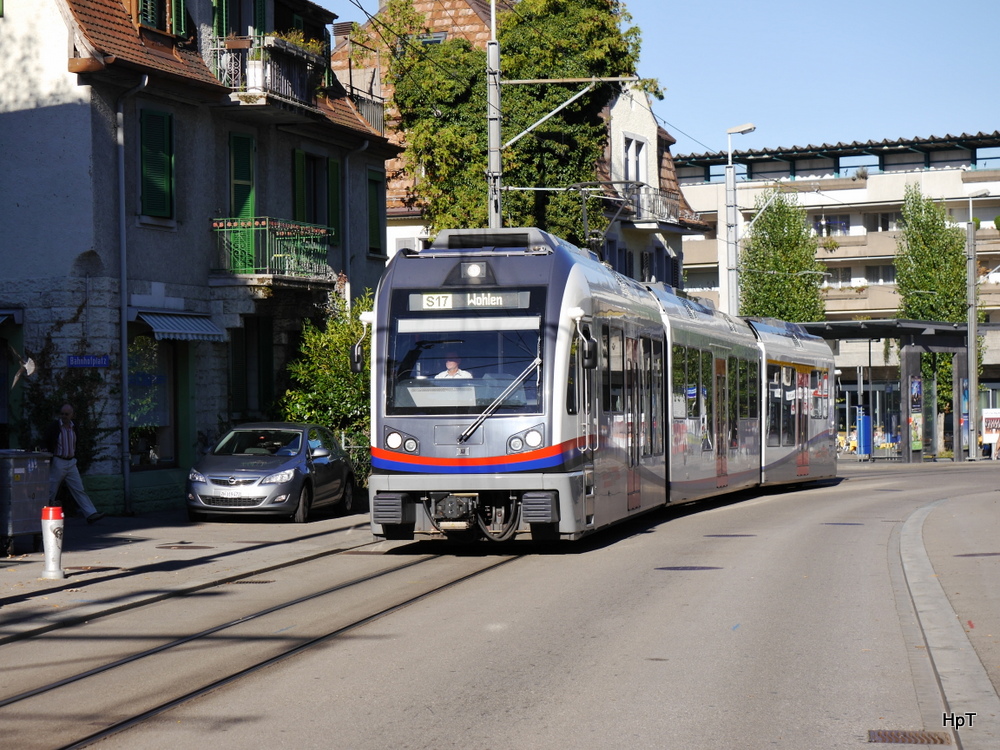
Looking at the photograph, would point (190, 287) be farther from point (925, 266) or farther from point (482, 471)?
point (925, 266)

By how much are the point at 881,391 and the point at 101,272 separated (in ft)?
176

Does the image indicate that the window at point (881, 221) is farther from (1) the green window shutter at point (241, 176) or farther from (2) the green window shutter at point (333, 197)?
(1) the green window shutter at point (241, 176)

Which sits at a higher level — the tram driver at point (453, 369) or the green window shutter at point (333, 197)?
the green window shutter at point (333, 197)

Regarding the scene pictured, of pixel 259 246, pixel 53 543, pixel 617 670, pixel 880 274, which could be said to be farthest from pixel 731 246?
pixel 880 274

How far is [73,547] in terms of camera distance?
59.8 ft

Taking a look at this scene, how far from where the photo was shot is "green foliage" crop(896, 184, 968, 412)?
63719mm

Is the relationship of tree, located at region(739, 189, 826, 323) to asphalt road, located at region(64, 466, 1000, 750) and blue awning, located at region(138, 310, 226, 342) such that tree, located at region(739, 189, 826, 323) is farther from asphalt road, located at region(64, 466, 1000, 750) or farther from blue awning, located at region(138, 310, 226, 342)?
asphalt road, located at region(64, 466, 1000, 750)

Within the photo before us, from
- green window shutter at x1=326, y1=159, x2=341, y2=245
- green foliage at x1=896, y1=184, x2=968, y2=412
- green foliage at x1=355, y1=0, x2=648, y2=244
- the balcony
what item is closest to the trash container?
green window shutter at x1=326, y1=159, x2=341, y2=245

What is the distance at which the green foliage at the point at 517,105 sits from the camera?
39.6 metres

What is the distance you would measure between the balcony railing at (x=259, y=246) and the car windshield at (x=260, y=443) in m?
4.33

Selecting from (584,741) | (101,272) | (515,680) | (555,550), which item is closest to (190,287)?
(101,272)

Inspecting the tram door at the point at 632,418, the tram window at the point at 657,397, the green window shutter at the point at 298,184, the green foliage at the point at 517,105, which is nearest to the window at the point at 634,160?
the green foliage at the point at 517,105

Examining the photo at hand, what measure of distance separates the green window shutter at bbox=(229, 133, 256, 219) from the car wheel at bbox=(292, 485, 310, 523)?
23.8 feet

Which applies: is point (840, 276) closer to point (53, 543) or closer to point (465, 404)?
point (465, 404)
